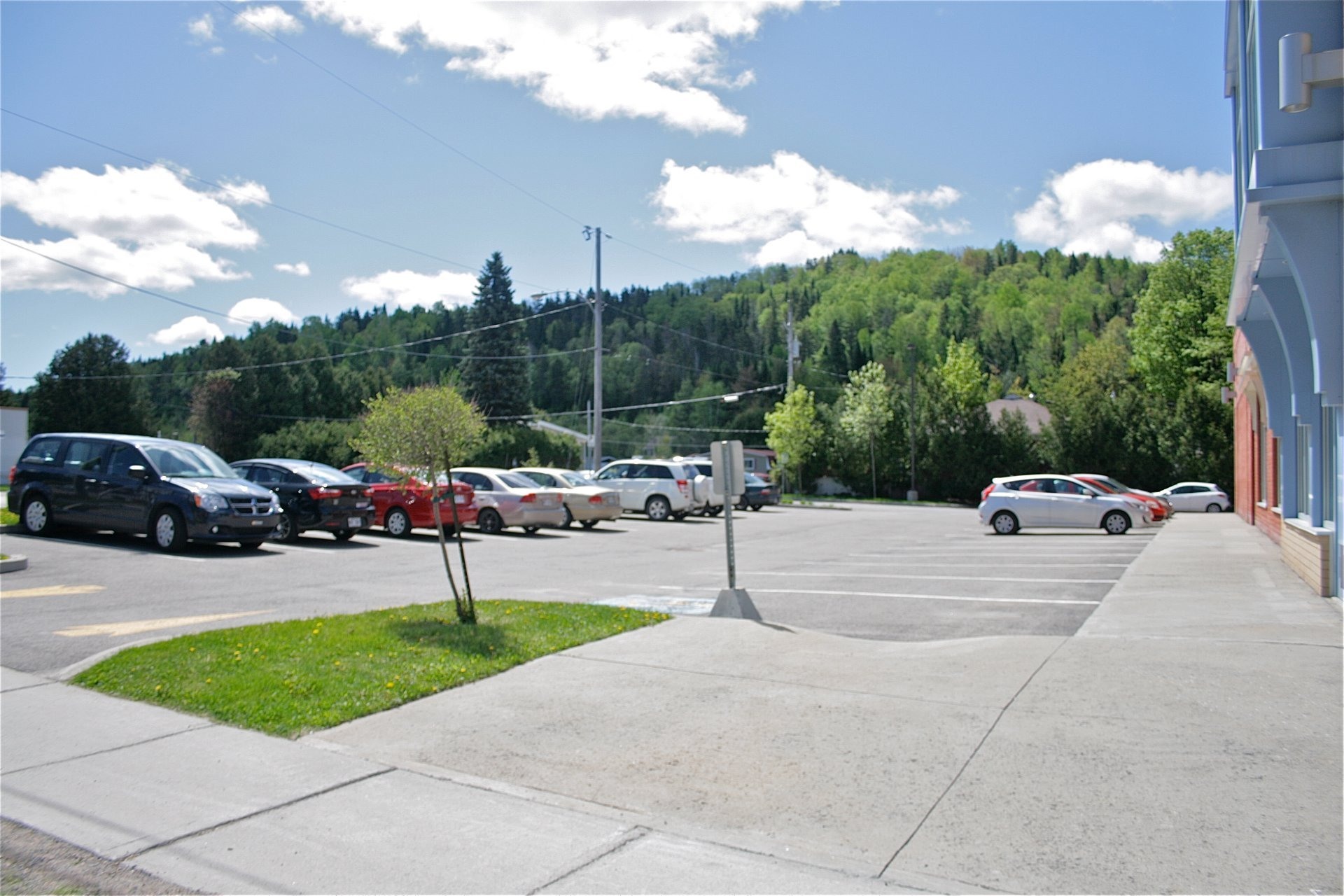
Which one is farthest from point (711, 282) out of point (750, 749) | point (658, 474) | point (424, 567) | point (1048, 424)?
point (750, 749)

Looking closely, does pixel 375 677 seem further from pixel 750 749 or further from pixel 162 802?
pixel 750 749

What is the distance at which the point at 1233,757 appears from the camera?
5.40 metres

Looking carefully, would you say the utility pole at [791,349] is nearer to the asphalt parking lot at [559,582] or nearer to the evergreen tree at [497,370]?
the evergreen tree at [497,370]

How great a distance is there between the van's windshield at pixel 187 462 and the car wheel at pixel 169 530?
76cm

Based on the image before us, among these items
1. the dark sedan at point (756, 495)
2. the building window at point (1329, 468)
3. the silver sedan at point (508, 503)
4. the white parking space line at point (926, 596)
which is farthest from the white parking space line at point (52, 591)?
the dark sedan at point (756, 495)

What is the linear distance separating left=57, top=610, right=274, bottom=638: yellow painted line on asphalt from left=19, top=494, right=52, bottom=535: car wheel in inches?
354

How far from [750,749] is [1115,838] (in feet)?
6.78

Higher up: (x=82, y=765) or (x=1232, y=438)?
(x=1232, y=438)

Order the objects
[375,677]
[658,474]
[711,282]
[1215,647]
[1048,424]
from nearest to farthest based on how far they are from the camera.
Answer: [375,677]
[1215,647]
[658,474]
[1048,424]
[711,282]

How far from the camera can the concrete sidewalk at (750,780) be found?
420 centimetres

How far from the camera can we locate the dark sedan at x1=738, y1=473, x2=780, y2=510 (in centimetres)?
3831

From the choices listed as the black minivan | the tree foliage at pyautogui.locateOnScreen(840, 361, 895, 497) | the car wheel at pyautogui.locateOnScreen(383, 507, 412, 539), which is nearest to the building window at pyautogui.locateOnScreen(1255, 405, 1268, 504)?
the car wheel at pyautogui.locateOnScreen(383, 507, 412, 539)

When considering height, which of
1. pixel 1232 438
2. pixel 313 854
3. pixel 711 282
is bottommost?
pixel 313 854

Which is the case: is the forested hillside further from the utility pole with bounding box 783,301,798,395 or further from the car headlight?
the car headlight
